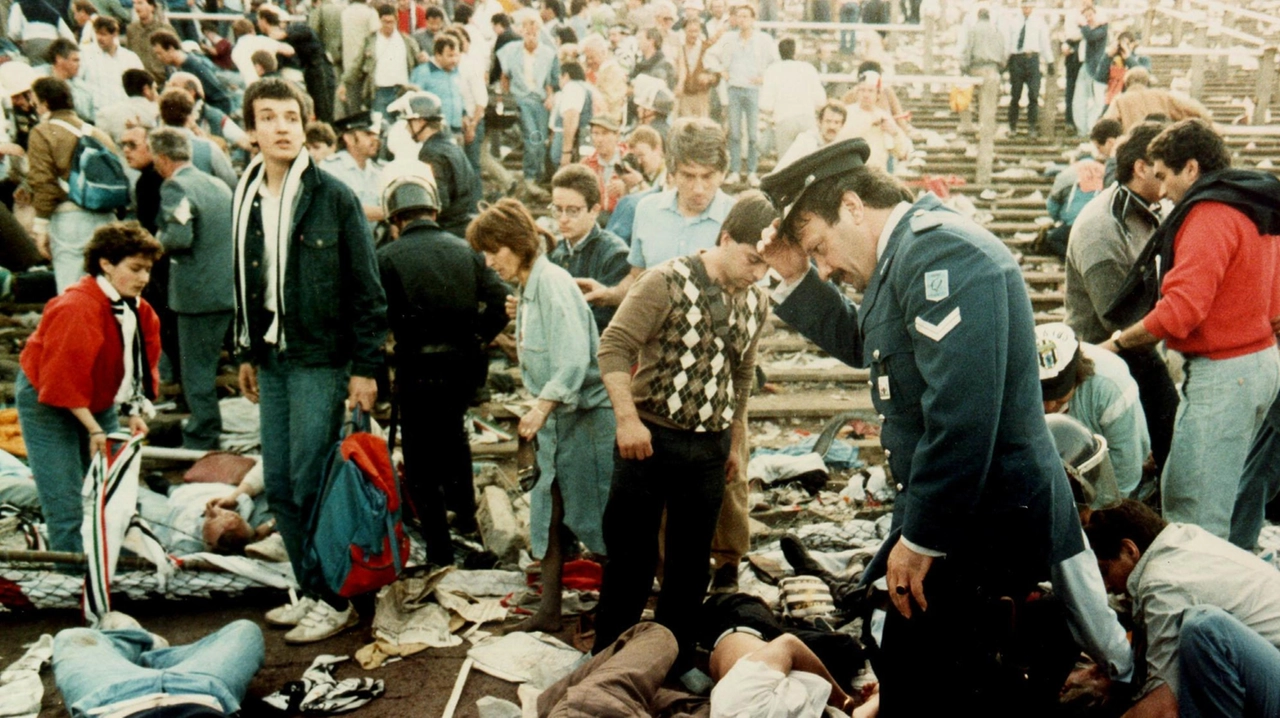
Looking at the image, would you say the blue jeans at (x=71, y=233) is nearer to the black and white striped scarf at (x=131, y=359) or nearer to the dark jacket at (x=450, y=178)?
the dark jacket at (x=450, y=178)

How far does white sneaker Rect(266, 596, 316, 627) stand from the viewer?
16.5 ft

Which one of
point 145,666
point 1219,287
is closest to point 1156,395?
point 1219,287

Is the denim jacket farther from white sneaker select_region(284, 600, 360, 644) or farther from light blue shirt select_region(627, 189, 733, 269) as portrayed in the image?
white sneaker select_region(284, 600, 360, 644)

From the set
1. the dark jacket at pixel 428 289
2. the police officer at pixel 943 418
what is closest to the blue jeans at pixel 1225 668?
the police officer at pixel 943 418

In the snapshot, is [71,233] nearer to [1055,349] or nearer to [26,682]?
[26,682]

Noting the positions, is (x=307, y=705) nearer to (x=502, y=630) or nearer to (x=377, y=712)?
(x=377, y=712)

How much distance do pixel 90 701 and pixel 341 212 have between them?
197 centimetres

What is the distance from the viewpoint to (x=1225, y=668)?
3.36 metres

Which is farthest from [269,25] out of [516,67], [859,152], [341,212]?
[859,152]

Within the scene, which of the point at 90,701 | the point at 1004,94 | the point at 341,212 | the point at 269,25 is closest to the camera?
the point at 90,701

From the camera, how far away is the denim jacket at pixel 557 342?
4.80 meters

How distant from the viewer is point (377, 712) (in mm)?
4379

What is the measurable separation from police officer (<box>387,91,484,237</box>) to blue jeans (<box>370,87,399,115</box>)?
11.6 feet

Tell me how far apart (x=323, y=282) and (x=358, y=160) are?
3364mm
